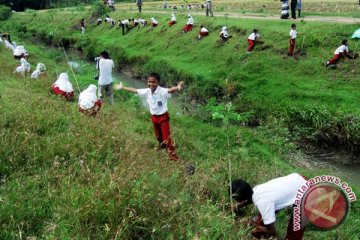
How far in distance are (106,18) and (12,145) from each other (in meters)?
30.9

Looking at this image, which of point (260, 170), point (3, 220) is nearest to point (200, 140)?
point (260, 170)

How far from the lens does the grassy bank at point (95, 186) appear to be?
390 centimetres

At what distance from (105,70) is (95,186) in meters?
7.58

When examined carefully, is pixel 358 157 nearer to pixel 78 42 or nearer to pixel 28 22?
pixel 78 42


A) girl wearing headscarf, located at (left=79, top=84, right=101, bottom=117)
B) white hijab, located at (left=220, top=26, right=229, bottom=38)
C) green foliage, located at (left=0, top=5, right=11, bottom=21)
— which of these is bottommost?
girl wearing headscarf, located at (left=79, top=84, right=101, bottom=117)

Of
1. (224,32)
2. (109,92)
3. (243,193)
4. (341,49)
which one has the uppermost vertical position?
(224,32)

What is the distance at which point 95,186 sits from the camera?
4230 mm

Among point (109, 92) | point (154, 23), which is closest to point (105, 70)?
point (109, 92)

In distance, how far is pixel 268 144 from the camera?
36.9 feet

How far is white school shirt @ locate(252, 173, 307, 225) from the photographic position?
486 cm

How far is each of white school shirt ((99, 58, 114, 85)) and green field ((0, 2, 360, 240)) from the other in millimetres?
914

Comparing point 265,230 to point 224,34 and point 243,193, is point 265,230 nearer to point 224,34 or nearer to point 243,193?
point 243,193

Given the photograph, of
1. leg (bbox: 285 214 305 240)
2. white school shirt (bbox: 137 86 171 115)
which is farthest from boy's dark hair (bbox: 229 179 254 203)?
white school shirt (bbox: 137 86 171 115)

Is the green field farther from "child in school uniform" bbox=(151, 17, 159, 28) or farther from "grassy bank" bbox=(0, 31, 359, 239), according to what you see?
"child in school uniform" bbox=(151, 17, 159, 28)
